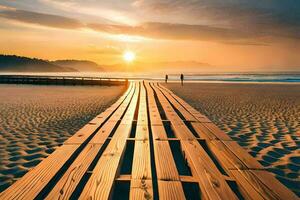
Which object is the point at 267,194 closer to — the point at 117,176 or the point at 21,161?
the point at 117,176

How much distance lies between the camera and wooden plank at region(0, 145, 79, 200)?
6.95ft

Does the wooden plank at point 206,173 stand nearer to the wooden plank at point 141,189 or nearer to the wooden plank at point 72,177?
the wooden plank at point 141,189

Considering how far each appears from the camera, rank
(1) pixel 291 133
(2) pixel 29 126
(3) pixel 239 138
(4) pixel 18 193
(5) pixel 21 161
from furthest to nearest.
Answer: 1. (2) pixel 29 126
2. (1) pixel 291 133
3. (3) pixel 239 138
4. (5) pixel 21 161
5. (4) pixel 18 193

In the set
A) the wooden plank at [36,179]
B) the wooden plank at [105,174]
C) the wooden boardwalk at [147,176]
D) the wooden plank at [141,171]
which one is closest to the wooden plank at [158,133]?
the wooden boardwalk at [147,176]

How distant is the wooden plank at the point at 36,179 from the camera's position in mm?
2119

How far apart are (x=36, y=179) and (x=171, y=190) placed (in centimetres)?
146

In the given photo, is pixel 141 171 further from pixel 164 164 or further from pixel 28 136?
pixel 28 136

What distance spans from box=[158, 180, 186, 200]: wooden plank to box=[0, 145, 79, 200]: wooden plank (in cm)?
118

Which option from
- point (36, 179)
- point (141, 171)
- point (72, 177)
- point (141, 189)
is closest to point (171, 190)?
point (141, 189)

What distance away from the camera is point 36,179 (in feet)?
7.95

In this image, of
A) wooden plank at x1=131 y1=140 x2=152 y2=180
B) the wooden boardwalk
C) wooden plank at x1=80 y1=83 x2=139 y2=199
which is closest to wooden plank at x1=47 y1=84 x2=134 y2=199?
the wooden boardwalk

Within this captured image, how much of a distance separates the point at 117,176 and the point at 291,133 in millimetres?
5942

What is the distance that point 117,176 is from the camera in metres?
2.55

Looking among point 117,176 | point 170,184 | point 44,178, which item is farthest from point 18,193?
point 170,184
